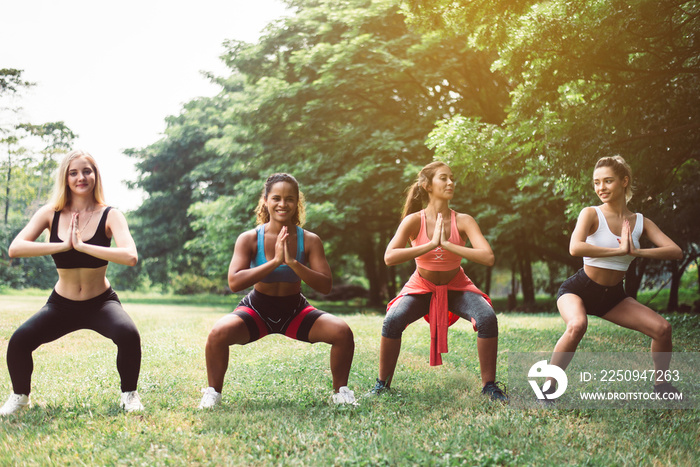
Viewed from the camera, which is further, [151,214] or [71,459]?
[151,214]

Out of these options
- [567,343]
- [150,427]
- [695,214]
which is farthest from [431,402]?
[695,214]

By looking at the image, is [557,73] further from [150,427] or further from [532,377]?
[150,427]

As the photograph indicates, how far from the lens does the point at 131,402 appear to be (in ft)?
15.5

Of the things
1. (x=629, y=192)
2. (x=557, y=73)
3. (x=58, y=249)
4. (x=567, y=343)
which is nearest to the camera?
(x=58, y=249)

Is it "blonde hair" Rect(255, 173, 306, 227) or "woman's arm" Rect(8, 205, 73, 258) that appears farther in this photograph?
"blonde hair" Rect(255, 173, 306, 227)

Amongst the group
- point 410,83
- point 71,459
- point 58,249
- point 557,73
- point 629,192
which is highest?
point 410,83

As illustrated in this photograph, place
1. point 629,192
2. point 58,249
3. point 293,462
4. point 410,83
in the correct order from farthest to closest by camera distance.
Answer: point 410,83 < point 629,192 < point 58,249 < point 293,462

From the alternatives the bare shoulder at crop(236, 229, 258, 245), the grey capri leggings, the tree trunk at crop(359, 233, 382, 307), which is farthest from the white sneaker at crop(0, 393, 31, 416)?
the tree trunk at crop(359, 233, 382, 307)

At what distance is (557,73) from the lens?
8797 millimetres

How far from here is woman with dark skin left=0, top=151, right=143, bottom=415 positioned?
464 centimetres

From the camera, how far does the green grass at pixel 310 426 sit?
3.67m

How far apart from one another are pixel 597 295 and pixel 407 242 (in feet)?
5.78

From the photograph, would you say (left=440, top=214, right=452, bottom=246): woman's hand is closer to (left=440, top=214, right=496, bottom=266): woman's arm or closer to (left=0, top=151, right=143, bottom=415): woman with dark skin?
(left=440, top=214, right=496, bottom=266): woman's arm

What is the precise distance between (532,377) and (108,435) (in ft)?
13.0
